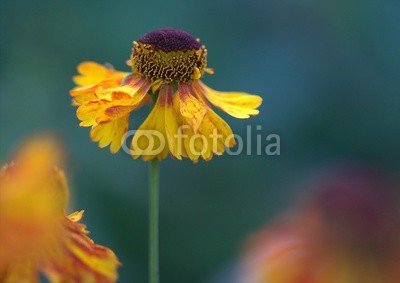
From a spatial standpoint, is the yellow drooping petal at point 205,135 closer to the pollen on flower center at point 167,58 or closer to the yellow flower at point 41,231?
the pollen on flower center at point 167,58

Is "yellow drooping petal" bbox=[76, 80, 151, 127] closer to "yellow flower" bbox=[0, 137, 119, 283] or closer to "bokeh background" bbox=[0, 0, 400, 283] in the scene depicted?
"yellow flower" bbox=[0, 137, 119, 283]

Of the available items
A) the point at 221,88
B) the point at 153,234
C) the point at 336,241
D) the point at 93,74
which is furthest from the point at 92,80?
the point at 221,88

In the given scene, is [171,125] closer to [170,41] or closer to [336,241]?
[170,41]

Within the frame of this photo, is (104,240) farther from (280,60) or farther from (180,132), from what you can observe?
(180,132)

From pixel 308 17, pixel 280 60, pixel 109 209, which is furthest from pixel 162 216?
pixel 308 17

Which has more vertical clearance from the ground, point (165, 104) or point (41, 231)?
point (165, 104)

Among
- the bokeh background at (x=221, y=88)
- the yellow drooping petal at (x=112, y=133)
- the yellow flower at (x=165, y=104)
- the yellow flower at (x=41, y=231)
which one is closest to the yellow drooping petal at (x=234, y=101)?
the yellow flower at (x=165, y=104)

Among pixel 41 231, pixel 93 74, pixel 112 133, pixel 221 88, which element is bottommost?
pixel 41 231

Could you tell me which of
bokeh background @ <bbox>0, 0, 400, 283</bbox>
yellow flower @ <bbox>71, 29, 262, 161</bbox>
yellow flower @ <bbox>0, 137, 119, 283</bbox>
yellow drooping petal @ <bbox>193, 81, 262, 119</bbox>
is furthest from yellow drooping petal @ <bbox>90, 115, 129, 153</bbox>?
bokeh background @ <bbox>0, 0, 400, 283</bbox>
